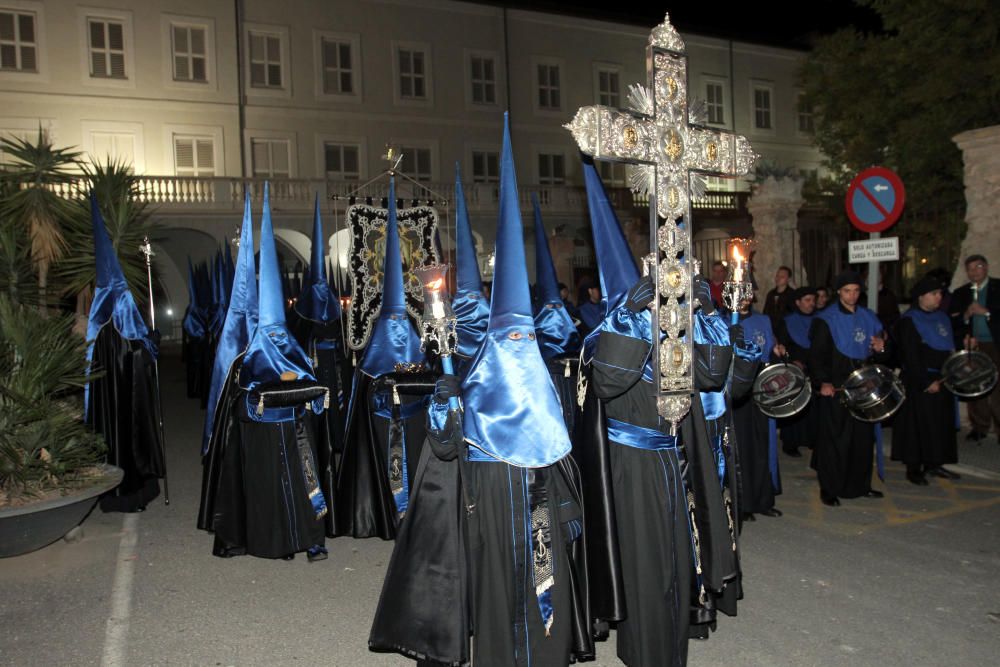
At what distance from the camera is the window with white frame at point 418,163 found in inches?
1134

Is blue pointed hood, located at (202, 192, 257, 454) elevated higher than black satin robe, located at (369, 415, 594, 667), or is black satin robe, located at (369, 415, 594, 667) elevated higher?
blue pointed hood, located at (202, 192, 257, 454)

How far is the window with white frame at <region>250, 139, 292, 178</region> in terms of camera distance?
27438mm

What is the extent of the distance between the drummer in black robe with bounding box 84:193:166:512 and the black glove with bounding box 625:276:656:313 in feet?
18.3

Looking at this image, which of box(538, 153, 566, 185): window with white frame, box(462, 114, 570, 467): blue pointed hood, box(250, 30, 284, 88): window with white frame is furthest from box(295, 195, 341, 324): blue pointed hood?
box(538, 153, 566, 185): window with white frame

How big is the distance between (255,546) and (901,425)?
19.7 ft

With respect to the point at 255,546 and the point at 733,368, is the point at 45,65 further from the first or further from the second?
the point at 733,368

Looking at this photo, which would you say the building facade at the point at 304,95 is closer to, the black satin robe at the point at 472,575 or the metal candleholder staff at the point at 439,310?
the metal candleholder staff at the point at 439,310

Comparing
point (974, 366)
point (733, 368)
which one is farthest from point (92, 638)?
point (974, 366)

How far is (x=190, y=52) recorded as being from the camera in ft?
87.1

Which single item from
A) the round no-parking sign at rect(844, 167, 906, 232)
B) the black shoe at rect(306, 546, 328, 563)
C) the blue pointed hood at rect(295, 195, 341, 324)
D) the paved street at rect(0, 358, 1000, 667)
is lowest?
the paved street at rect(0, 358, 1000, 667)

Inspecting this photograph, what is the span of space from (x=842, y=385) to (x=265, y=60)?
24543mm

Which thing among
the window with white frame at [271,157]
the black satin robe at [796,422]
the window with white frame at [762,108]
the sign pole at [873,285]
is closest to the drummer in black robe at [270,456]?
the black satin robe at [796,422]

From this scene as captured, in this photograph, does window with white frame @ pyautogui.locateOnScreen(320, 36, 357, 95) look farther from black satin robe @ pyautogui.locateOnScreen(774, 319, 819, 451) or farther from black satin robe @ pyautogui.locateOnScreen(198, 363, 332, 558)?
black satin robe @ pyautogui.locateOnScreen(198, 363, 332, 558)

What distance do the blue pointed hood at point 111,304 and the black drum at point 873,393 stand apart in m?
6.56
